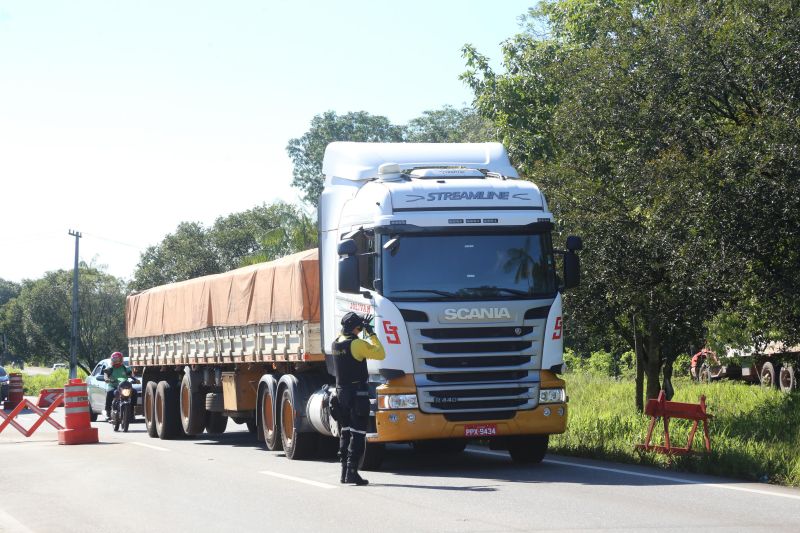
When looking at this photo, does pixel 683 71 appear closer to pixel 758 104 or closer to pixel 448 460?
pixel 758 104

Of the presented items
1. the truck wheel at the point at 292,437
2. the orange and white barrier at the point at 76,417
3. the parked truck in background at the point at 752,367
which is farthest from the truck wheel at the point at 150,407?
the parked truck in background at the point at 752,367

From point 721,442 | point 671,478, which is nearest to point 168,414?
point 721,442

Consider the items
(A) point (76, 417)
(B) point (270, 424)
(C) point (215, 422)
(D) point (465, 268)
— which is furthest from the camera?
(C) point (215, 422)

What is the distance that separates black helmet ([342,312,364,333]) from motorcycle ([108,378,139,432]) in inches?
582

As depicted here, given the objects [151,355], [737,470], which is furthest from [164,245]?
[737,470]

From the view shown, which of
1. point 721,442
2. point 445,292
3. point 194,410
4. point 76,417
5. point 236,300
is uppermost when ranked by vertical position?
point 236,300

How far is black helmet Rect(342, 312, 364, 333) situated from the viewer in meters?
13.5

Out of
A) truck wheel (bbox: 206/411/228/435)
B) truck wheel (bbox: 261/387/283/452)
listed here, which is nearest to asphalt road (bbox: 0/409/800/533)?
truck wheel (bbox: 261/387/283/452)

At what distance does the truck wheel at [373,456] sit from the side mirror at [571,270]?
2.90 m

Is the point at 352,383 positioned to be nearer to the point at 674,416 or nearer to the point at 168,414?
the point at 674,416

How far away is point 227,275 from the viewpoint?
20.8m

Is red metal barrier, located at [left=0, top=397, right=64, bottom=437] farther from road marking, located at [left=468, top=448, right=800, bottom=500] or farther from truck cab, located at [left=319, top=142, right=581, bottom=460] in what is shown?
road marking, located at [left=468, top=448, right=800, bottom=500]

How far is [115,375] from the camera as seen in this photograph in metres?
28.6

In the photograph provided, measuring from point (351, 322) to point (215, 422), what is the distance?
10601 millimetres
